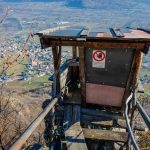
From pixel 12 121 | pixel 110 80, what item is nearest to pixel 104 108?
pixel 110 80

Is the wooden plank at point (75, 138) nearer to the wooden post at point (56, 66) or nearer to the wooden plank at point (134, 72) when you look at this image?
the wooden post at point (56, 66)

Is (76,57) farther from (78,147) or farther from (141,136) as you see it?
(141,136)

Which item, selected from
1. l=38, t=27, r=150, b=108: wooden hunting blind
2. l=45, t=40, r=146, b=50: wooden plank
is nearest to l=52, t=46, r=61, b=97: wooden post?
l=38, t=27, r=150, b=108: wooden hunting blind

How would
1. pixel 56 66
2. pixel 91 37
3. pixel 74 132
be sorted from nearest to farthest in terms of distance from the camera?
pixel 91 37, pixel 74 132, pixel 56 66

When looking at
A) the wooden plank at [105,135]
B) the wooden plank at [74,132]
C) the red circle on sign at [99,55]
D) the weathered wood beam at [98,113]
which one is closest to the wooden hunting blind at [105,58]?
the red circle on sign at [99,55]

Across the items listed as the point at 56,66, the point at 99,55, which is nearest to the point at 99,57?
the point at 99,55

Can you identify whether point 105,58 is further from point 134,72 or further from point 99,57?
Result: point 134,72
